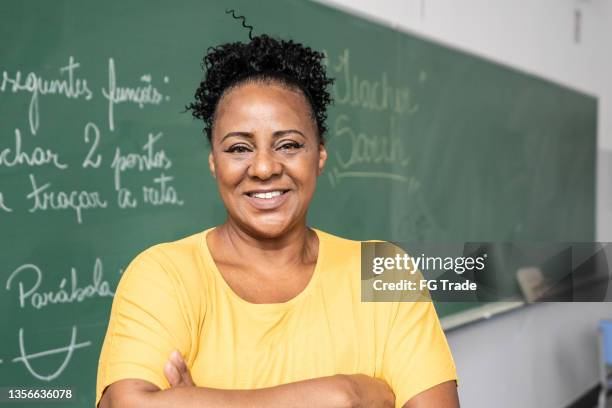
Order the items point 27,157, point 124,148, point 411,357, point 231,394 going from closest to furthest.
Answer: point 231,394 → point 411,357 → point 27,157 → point 124,148

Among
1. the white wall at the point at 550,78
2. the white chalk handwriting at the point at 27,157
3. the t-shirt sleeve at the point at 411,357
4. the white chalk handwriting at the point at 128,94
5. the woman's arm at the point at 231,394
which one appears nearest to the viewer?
the woman's arm at the point at 231,394

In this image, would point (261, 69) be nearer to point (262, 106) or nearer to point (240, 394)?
point (262, 106)

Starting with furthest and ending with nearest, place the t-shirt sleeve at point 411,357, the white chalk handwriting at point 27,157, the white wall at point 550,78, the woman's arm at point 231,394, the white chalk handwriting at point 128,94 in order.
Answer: the white wall at point 550,78 < the white chalk handwriting at point 128,94 < the white chalk handwriting at point 27,157 < the t-shirt sleeve at point 411,357 < the woman's arm at point 231,394

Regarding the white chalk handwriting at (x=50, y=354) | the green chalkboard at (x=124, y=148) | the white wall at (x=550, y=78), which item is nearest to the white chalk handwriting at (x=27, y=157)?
the green chalkboard at (x=124, y=148)

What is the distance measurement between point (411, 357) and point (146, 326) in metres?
0.42

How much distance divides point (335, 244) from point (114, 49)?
28.5 inches

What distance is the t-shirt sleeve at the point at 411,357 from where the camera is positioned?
106cm

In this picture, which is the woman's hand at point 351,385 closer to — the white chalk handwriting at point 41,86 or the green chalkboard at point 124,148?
the green chalkboard at point 124,148

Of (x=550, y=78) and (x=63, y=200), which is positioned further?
(x=550, y=78)

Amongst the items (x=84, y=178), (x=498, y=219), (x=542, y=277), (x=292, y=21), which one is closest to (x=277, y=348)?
(x=84, y=178)

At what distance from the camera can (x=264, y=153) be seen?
105 centimetres

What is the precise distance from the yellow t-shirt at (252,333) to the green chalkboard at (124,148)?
1.47ft

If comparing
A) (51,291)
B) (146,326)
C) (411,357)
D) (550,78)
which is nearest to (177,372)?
(146,326)

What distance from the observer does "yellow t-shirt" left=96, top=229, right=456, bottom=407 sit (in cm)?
101
